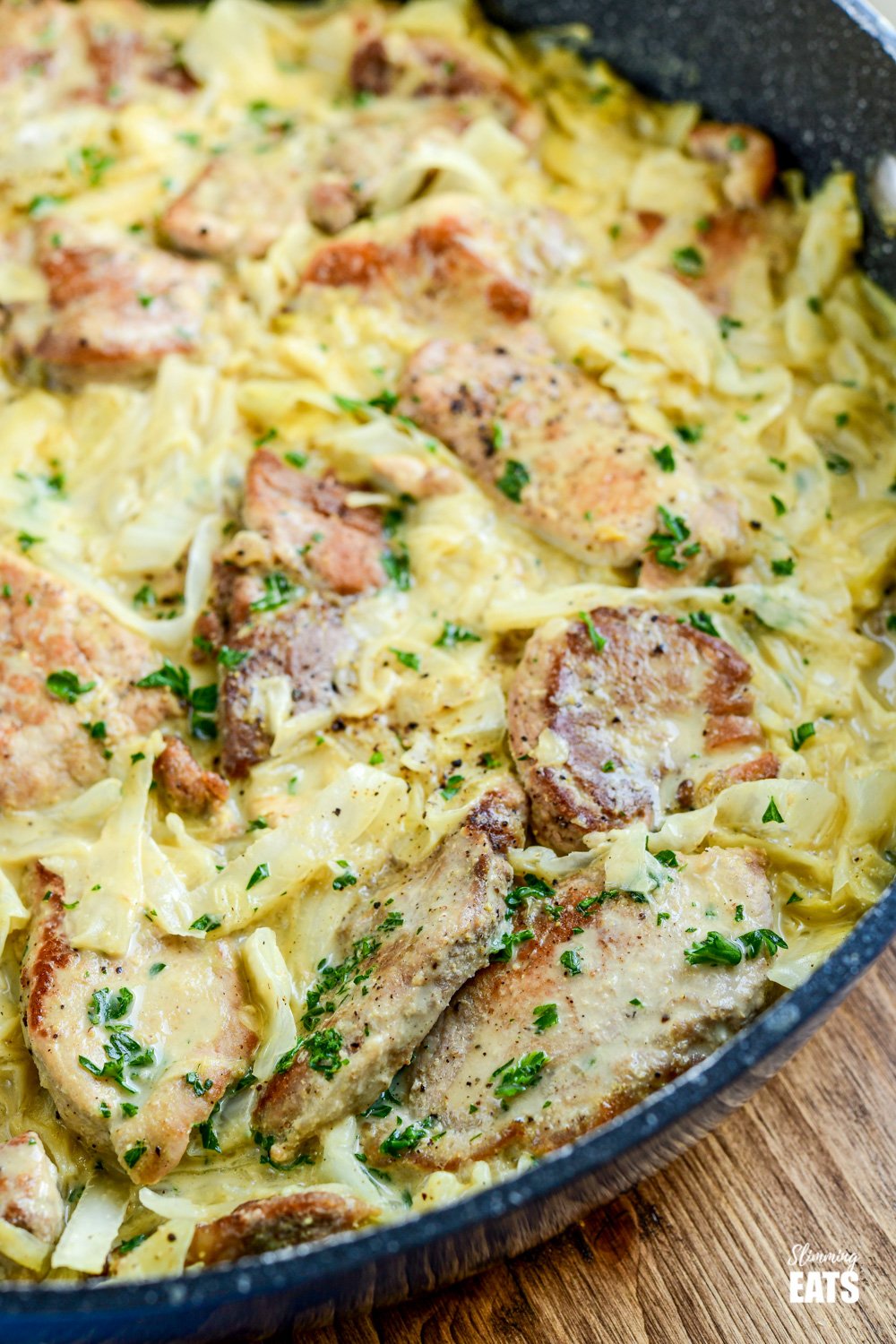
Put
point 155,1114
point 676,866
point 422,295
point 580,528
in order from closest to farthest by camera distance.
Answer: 1. point 155,1114
2. point 676,866
3. point 580,528
4. point 422,295

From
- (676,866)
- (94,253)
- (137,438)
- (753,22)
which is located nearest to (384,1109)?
(676,866)

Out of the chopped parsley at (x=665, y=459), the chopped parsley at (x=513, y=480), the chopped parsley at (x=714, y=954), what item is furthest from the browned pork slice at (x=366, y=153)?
the chopped parsley at (x=714, y=954)

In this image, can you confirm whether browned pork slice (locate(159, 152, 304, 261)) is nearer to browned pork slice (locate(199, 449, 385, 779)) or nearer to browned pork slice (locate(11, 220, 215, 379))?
browned pork slice (locate(11, 220, 215, 379))

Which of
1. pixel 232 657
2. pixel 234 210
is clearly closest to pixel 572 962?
pixel 232 657

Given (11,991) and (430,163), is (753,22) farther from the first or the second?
(11,991)

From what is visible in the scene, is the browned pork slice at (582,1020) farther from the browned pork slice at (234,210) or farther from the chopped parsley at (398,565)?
the browned pork slice at (234,210)

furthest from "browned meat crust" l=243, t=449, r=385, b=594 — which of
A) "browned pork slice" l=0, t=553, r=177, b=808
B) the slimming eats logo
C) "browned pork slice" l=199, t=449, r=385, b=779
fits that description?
the slimming eats logo

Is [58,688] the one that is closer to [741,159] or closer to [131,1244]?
[131,1244]
